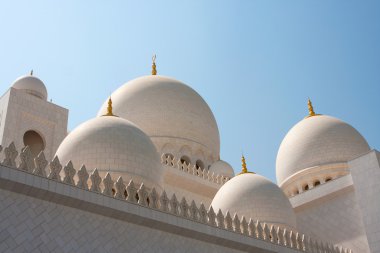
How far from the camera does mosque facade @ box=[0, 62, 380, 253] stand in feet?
27.3

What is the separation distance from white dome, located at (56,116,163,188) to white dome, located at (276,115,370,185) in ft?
23.8

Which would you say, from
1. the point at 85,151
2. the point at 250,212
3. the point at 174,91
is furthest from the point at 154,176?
the point at 174,91

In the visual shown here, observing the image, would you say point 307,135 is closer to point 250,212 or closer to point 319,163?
point 319,163

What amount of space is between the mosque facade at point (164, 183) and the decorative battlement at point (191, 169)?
0.05 m

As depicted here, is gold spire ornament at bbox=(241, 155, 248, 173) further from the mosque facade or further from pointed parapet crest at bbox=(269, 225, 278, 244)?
pointed parapet crest at bbox=(269, 225, 278, 244)

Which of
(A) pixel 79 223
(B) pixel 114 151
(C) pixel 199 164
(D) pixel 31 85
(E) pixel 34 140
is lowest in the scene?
(A) pixel 79 223

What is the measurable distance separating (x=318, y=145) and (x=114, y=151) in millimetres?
8870

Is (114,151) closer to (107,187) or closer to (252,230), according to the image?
(107,187)

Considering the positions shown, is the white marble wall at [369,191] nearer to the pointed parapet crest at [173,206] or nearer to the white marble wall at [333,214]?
the white marble wall at [333,214]

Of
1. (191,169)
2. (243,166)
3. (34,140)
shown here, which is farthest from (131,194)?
(34,140)

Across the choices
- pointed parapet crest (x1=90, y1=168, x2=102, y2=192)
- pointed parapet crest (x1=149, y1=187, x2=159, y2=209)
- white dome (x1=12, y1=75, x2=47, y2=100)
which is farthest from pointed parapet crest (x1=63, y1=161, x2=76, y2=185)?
white dome (x1=12, y1=75, x2=47, y2=100)

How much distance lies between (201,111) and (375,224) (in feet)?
27.9

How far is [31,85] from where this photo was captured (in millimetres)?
17656

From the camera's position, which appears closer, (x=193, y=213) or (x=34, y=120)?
(x=193, y=213)
